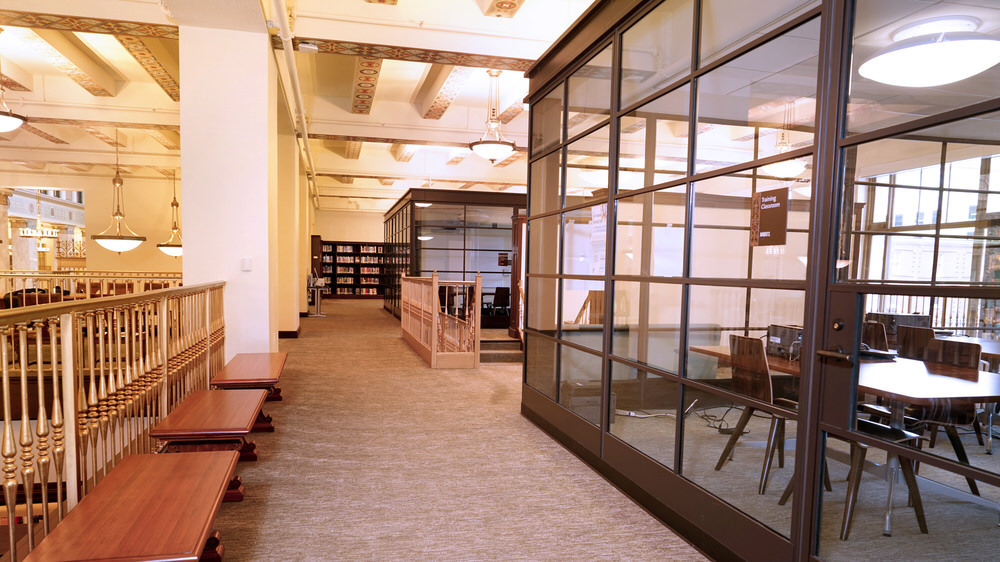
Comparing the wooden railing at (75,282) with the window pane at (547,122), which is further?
the wooden railing at (75,282)

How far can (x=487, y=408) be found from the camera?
15.9ft

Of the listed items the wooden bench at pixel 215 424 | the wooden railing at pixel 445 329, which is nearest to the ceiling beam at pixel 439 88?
the wooden railing at pixel 445 329

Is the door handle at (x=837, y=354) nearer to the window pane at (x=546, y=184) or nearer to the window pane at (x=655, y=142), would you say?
the window pane at (x=655, y=142)

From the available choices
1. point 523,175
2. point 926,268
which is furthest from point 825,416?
point 523,175

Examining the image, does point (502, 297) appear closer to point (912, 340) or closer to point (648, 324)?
point (648, 324)

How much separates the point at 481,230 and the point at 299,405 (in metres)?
7.12

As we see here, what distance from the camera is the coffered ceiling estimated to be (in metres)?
5.08

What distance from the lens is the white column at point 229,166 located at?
4906 millimetres

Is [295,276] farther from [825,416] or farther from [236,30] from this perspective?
[825,416]

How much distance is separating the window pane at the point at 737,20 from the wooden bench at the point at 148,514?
270cm

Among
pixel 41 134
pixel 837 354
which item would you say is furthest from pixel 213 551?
pixel 41 134

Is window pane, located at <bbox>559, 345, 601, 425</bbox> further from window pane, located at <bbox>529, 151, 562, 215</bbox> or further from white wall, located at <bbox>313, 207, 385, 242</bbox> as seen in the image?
white wall, located at <bbox>313, 207, 385, 242</bbox>

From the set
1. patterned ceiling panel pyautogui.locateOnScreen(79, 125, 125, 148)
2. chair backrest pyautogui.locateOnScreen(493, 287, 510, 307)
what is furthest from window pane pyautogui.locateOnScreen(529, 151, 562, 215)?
patterned ceiling panel pyautogui.locateOnScreen(79, 125, 125, 148)

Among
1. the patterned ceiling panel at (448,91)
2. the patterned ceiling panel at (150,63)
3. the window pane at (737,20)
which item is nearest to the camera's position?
the window pane at (737,20)
